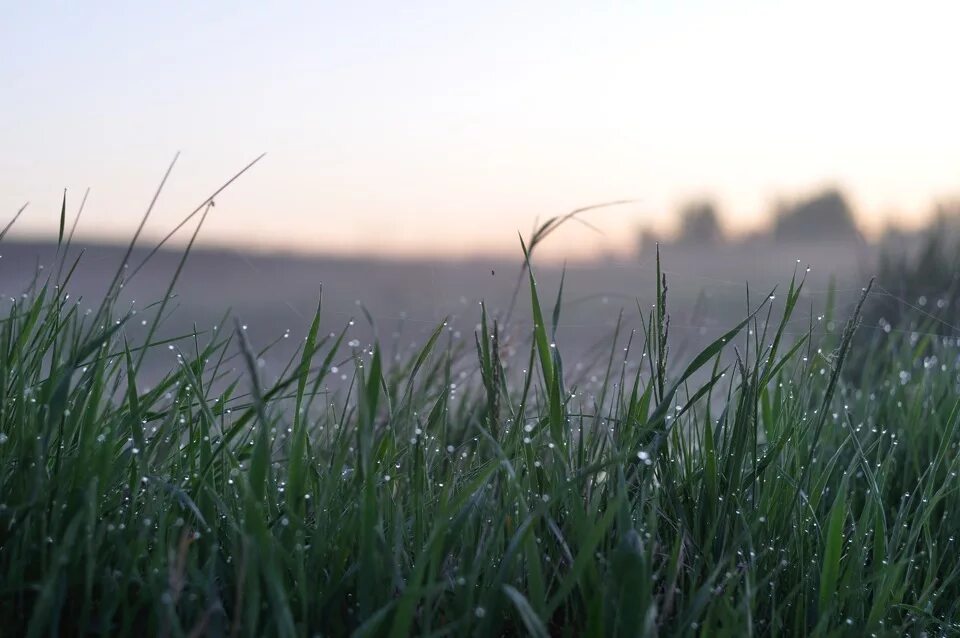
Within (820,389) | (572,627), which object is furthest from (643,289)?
(572,627)

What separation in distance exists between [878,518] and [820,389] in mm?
972

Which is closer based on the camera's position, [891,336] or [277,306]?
[891,336]

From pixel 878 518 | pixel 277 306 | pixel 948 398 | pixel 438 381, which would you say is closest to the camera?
pixel 878 518

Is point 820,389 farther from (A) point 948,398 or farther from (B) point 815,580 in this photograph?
(B) point 815,580

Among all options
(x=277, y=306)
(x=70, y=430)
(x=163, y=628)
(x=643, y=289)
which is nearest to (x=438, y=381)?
(x=643, y=289)

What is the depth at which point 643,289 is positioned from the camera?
2158 millimetres

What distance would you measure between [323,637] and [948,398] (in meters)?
1.81

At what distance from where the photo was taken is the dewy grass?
4.05 feet

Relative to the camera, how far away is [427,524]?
1.51m

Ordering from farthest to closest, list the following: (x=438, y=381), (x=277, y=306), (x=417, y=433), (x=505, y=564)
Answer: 1. (x=277, y=306)
2. (x=438, y=381)
3. (x=417, y=433)
4. (x=505, y=564)

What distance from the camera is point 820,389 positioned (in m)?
2.54

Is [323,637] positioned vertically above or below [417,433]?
below

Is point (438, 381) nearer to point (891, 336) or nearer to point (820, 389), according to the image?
point (820, 389)

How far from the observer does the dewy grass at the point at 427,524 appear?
1234 millimetres
